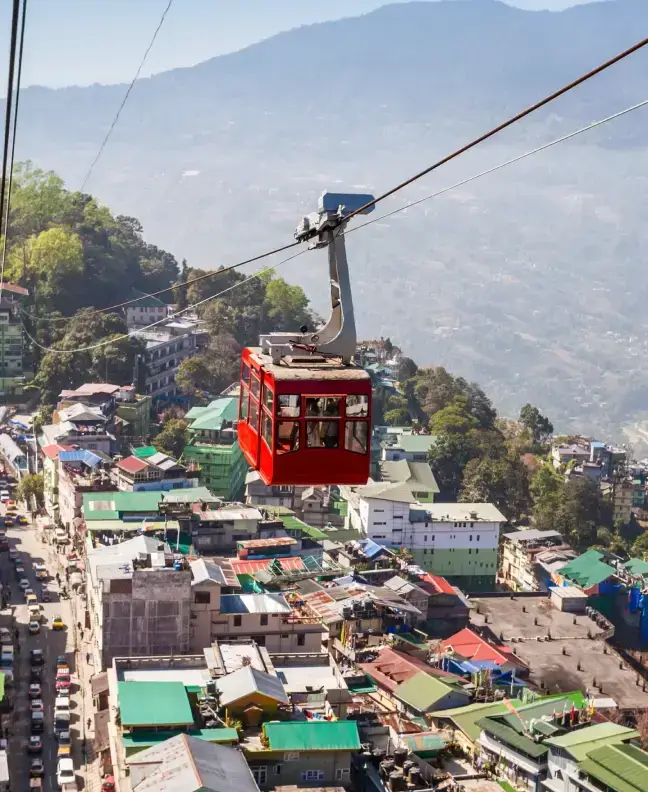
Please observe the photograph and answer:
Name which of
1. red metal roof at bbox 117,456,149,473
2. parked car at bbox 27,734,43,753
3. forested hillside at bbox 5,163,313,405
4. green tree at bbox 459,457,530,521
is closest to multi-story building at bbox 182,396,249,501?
red metal roof at bbox 117,456,149,473

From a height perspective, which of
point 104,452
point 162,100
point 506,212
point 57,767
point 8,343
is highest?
point 162,100

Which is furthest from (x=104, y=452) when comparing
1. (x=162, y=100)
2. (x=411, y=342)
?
(x=162, y=100)

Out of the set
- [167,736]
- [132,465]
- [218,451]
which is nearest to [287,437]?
[167,736]

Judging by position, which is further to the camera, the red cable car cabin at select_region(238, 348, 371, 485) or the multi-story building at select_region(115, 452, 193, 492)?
the multi-story building at select_region(115, 452, 193, 492)

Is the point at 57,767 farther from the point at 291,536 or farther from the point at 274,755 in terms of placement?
the point at 291,536

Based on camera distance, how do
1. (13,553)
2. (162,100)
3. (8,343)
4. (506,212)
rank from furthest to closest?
(162,100)
(506,212)
(8,343)
(13,553)

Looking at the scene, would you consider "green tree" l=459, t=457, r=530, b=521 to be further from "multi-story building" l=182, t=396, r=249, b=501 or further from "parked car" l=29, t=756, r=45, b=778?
"parked car" l=29, t=756, r=45, b=778

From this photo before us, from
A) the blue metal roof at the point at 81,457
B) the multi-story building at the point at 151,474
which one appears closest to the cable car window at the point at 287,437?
the multi-story building at the point at 151,474
